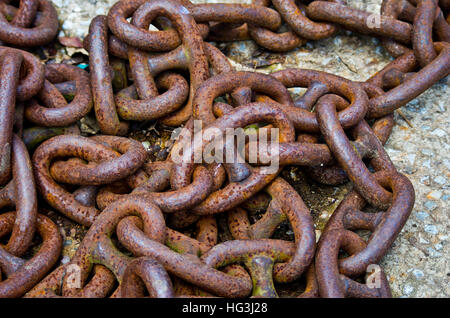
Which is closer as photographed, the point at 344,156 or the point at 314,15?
the point at 344,156

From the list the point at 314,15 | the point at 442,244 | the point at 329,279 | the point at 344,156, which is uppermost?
the point at 314,15

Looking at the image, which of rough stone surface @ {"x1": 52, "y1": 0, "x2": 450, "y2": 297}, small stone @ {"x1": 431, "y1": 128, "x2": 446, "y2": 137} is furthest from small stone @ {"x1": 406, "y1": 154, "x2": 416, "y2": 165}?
small stone @ {"x1": 431, "y1": 128, "x2": 446, "y2": 137}

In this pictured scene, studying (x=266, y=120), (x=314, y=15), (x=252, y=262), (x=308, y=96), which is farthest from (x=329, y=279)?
(x=314, y=15)

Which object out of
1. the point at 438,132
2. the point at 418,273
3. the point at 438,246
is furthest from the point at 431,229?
the point at 438,132

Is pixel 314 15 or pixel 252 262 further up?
pixel 314 15

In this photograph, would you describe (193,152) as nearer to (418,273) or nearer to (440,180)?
(418,273)
